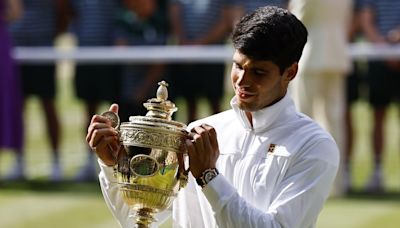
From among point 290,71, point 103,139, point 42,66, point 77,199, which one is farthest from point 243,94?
point 42,66

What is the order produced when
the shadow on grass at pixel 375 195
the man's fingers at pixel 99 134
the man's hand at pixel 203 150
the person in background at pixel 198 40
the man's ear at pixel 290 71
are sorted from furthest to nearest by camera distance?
the person in background at pixel 198 40
the shadow on grass at pixel 375 195
the man's ear at pixel 290 71
the man's fingers at pixel 99 134
the man's hand at pixel 203 150

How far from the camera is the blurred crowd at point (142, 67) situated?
11570 millimetres

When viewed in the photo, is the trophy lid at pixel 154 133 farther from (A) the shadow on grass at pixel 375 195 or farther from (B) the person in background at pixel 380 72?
(B) the person in background at pixel 380 72

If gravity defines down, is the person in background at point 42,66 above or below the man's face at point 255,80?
below

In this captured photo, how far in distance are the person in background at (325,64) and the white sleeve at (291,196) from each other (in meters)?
5.59

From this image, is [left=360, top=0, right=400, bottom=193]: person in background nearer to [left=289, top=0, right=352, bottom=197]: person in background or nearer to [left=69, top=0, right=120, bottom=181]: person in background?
[left=289, top=0, right=352, bottom=197]: person in background

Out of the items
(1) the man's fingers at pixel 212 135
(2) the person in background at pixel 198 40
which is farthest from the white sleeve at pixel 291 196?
(2) the person in background at pixel 198 40

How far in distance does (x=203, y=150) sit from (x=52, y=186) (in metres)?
7.15

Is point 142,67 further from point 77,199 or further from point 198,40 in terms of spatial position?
point 77,199

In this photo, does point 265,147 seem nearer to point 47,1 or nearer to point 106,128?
point 106,128

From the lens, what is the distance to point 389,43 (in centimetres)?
1156

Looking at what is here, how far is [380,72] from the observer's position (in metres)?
11.9

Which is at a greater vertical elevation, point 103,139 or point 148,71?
point 103,139

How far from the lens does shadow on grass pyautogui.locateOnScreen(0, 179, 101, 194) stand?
36.9ft
